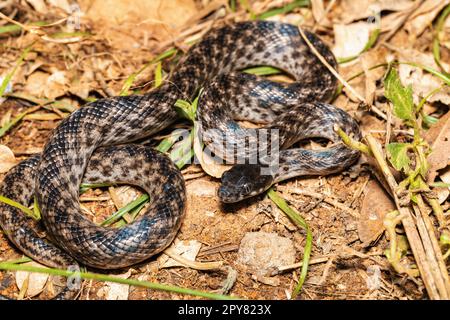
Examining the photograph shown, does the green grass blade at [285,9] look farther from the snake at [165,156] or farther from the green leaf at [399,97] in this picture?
the green leaf at [399,97]

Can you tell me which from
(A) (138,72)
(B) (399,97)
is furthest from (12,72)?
(B) (399,97)

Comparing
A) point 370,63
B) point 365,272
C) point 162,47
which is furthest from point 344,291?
point 162,47

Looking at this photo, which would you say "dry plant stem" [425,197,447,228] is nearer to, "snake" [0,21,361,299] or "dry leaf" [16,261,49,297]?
"snake" [0,21,361,299]

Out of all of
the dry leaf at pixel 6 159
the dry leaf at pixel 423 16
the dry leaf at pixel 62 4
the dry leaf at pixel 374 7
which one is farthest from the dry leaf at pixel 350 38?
the dry leaf at pixel 6 159

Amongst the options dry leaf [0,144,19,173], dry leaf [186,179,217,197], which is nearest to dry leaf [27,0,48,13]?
dry leaf [0,144,19,173]

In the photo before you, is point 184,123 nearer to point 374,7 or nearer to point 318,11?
point 318,11

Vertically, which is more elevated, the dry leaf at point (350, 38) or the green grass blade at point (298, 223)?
the dry leaf at point (350, 38)
